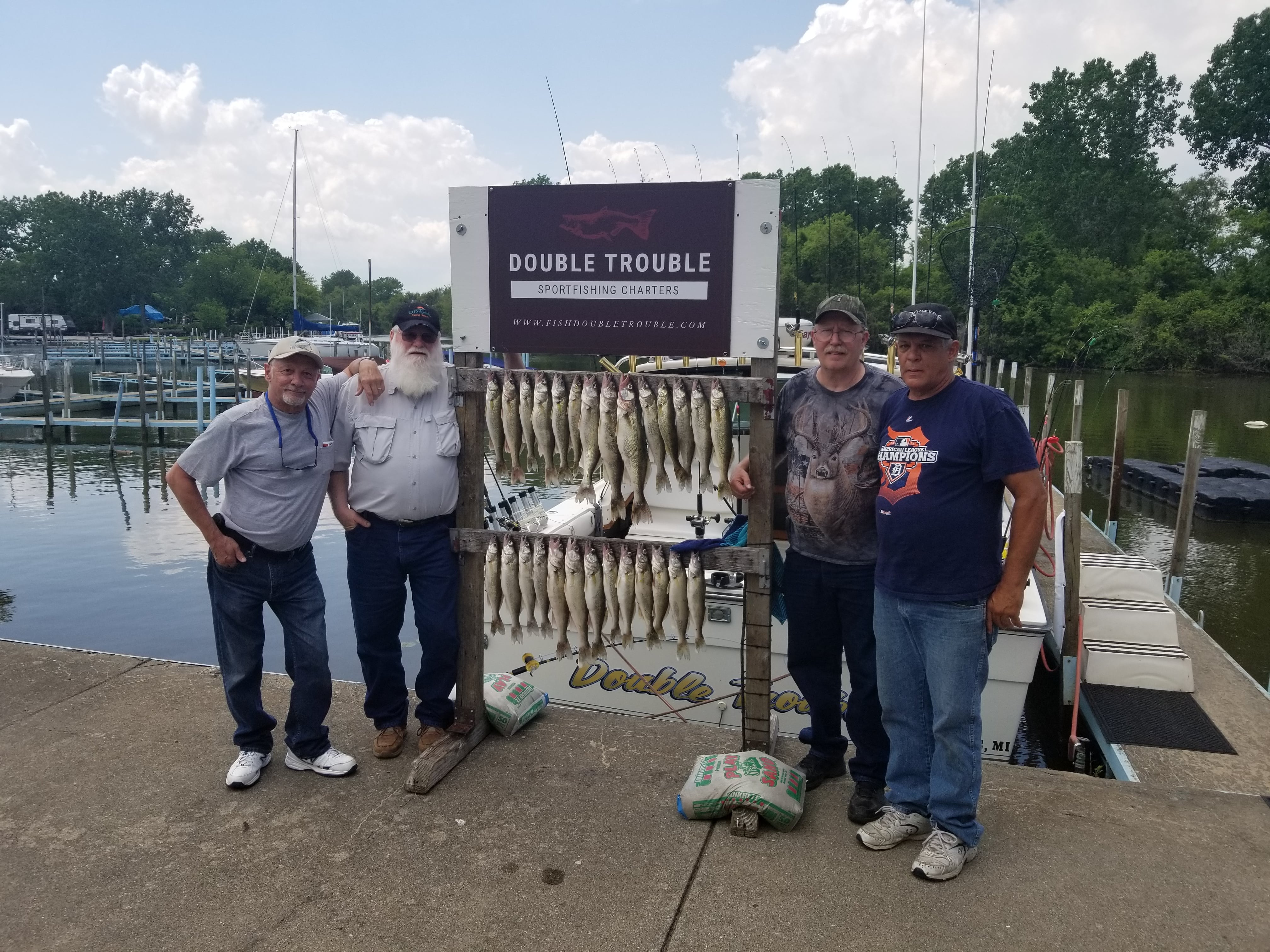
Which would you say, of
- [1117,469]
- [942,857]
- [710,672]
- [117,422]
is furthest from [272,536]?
[117,422]

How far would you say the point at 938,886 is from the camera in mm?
3064

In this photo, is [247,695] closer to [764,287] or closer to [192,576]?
[764,287]

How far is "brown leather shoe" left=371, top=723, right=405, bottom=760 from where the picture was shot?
403 cm

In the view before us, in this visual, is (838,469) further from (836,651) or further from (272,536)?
(272,536)

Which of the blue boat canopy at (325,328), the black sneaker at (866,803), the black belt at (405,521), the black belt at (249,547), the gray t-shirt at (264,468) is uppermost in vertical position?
the blue boat canopy at (325,328)

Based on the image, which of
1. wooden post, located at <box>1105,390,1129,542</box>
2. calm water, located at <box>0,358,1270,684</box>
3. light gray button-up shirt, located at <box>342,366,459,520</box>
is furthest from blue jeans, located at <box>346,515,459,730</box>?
wooden post, located at <box>1105,390,1129,542</box>

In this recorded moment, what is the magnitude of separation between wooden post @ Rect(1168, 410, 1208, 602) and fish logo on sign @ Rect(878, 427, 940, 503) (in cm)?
999

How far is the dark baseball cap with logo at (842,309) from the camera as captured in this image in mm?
3479

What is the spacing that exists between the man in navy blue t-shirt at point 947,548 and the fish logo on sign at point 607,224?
1151 mm

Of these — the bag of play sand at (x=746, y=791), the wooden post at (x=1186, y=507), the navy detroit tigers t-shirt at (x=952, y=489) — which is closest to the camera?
the navy detroit tigers t-shirt at (x=952, y=489)

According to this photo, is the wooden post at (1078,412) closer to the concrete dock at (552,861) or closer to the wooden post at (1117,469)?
the wooden post at (1117,469)

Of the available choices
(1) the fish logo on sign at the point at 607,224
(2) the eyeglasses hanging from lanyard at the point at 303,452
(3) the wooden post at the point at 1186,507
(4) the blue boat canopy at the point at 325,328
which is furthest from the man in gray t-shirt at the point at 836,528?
(4) the blue boat canopy at the point at 325,328

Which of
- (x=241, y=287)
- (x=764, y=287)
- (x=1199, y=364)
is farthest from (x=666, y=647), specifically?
(x=241, y=287)

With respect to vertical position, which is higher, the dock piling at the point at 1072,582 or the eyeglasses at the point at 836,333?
the eyeglasses at the point at 836,333
